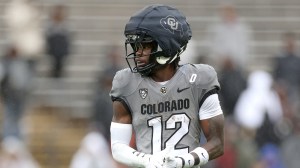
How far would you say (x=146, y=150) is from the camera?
23.3 feet

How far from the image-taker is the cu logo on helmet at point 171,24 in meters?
→ 7.04

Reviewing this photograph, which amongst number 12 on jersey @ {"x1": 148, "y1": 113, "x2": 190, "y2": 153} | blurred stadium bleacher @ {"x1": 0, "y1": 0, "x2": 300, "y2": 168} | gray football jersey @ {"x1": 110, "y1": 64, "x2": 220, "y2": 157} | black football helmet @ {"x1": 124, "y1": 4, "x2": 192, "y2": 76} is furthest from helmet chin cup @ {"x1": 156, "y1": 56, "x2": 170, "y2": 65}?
blurred stadium bleacher @ {"x1": 0, "y1": 0, "x2": 300, "y2": 168}

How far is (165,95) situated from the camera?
707 cm

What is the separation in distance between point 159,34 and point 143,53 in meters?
0.15

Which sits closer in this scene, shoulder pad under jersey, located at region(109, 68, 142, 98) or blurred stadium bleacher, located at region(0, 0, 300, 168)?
shoulder pad under jersey, located at region(109, 68, 142, 98)

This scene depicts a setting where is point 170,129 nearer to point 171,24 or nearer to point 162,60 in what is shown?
point 162,60

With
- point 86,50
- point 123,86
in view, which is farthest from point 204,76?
point 86,50

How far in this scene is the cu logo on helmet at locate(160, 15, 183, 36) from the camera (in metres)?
7.04

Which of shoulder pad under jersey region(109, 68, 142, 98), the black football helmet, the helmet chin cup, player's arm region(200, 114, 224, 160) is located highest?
the black football helmet

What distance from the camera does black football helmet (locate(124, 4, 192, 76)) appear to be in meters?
7.03

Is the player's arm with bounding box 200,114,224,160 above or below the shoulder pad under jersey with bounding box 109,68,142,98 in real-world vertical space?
below

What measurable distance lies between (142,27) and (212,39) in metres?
9.18

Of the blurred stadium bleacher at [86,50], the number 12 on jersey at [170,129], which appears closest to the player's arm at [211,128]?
the number 12 on jersey at [170,129]

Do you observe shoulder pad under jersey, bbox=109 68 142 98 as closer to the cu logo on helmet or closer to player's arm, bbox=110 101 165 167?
player's arm, bbox=110 101 165 167
